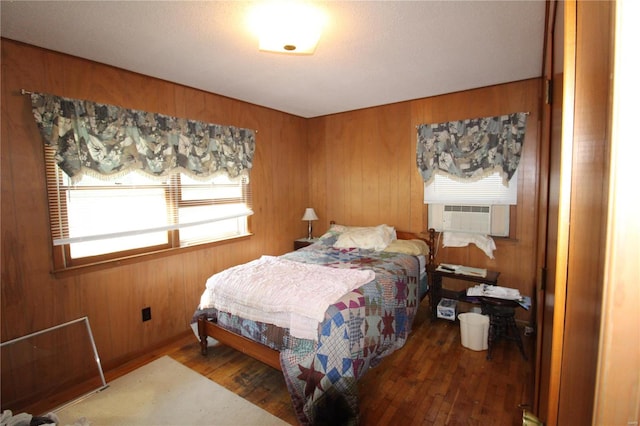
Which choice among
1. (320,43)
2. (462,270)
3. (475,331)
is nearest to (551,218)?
(320,43)

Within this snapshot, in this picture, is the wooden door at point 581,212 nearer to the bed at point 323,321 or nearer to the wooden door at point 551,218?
the wooden door at point 551,218

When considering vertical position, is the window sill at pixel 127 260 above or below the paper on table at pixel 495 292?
above

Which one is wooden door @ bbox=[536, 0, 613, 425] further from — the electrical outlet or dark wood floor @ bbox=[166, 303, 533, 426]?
the electrical outlet

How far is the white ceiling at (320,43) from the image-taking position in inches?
70.1

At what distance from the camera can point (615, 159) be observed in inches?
15.1

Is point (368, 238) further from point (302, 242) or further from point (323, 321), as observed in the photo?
point (323, 321)

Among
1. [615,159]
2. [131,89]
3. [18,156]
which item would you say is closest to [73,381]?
[18,156]

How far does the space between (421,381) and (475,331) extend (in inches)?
29.9

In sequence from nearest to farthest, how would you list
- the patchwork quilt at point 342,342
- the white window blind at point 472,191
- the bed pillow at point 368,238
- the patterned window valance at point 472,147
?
the patchwork quilt at point 342,342, the patterned window valance at point 472,147, the white window blind at point 472,191, the bed pillow at point 368,238

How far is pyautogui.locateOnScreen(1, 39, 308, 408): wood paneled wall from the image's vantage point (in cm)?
208

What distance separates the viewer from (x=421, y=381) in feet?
7.50

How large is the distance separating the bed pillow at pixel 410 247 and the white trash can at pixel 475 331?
85cm

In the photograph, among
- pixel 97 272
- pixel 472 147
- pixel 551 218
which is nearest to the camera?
pixel 551 218

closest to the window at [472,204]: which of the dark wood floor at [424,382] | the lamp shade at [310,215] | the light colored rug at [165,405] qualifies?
the dark wood floor at [424,382]
